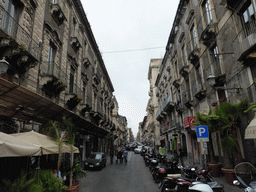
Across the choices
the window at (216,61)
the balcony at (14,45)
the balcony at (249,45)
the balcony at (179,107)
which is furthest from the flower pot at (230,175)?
the balcony at (179,107)

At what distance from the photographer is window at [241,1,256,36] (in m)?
8.48

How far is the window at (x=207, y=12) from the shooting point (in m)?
12.7

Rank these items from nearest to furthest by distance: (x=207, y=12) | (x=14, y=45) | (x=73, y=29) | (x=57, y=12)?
(x=14, y=45) < (x=207, y=12) < (x=57, y=12) < (x=73, y=29)

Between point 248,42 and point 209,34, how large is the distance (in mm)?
4505

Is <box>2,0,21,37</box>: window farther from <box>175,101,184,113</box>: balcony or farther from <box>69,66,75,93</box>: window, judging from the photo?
<box>175,101,184,113</box>: balcony

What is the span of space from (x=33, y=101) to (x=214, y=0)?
41.5 feet

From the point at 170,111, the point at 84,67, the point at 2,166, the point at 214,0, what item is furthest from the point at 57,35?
the point at 170,111

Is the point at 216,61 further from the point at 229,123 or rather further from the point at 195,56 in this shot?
the point at 229,123

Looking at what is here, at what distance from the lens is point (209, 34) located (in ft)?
40.8

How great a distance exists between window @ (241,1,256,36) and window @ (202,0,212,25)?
139 inches

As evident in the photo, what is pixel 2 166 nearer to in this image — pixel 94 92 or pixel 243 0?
pixel 243 0

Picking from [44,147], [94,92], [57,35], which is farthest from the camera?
[94,92]

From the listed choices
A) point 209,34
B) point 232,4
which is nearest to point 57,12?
point 209,34

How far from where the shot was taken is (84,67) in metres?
21.8
